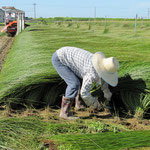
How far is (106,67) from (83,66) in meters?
0.31

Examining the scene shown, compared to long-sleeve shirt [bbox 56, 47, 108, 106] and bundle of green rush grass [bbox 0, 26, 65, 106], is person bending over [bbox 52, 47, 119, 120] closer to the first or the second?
long-sleeve shirt [bbox 56, 47, 108, 106]

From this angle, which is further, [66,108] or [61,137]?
[66,108]

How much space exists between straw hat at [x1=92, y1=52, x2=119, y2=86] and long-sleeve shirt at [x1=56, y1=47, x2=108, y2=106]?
8 cm

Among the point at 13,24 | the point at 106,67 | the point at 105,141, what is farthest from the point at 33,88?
the point at 13,24

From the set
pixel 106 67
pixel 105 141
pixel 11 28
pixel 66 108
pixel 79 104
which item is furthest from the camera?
pixel 11 28

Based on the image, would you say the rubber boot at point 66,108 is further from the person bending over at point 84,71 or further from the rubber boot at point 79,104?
the rubber boot at point 79,104

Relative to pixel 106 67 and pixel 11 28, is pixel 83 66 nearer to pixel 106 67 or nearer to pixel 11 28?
pixel 106 67

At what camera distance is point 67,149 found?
219cm

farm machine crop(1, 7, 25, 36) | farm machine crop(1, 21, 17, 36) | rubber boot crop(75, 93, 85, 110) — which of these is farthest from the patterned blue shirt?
farm machine crop(1, 21, 17, 36)

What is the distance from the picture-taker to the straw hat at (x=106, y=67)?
2746 millimetres

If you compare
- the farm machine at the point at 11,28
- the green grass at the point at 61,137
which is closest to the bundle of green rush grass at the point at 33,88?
the green grass at the point at 61,137

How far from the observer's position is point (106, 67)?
9.11 feet

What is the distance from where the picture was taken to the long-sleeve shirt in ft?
9.27

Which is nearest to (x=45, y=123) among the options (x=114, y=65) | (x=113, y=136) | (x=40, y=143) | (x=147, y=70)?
(x=40, y=143)
